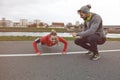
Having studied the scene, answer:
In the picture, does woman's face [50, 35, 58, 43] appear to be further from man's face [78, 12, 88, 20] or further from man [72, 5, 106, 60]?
man's face [78, 12, 88, 20]

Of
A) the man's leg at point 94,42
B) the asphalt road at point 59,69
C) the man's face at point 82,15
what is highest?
the man's face at point 82,15

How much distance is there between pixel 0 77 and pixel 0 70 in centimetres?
46

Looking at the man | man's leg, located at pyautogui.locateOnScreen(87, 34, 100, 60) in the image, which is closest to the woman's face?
the man

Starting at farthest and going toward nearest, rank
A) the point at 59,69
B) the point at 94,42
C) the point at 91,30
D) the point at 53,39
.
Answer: the point at 53,39
the point at 94,42
the point at 91,30
the point at 59,69

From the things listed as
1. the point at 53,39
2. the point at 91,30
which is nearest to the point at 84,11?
the point at 91,30

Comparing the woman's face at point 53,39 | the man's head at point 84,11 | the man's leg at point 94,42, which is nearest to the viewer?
the man's head at point 84,11

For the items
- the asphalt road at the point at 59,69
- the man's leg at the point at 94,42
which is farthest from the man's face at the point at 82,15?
the asphalt road at the point at 59,69

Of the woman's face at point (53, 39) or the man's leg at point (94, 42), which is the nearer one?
the man's leg at point (94, 42)

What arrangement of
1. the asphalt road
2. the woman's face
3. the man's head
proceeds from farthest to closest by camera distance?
the woman's face, the man's head, the asphalt road

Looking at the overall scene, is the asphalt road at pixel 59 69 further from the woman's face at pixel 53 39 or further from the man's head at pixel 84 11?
the man's head at pixel 84 11

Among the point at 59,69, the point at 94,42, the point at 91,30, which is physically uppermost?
the point at 91,30

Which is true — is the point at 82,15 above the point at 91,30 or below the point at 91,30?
above

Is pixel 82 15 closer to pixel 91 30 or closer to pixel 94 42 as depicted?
pixel 91 30

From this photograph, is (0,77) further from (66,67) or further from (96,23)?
(96,23)
